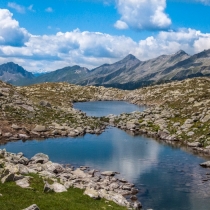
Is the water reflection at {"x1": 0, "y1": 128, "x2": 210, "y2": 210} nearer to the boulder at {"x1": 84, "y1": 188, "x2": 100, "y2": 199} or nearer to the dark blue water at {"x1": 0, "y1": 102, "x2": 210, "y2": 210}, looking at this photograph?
the dark blue water at {"x1": 0, "y1": 102, "x2": 210, "y2": 210}

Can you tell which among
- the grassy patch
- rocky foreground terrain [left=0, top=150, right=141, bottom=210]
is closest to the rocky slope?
rocky foreground terrain [left=0, top=150, right=141, bottom=210]

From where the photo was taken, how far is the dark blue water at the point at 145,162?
169ft

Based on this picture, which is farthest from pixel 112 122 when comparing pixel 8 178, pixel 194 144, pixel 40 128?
pixel 8 178

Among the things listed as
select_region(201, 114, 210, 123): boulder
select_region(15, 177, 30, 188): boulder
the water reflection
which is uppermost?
select_region(201, 114, 210, 123): boulder

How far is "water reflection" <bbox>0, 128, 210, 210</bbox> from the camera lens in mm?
→ 51594

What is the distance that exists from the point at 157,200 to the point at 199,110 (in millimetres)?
70004

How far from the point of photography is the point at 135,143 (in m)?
93.2

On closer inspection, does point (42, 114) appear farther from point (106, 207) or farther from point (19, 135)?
point (106, 207)

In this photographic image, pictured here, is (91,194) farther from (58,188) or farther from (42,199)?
(42,199)

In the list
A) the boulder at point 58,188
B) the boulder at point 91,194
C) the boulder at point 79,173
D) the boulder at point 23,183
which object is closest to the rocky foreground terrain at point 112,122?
the boulder at point 79,173

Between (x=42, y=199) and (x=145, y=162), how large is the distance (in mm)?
41039

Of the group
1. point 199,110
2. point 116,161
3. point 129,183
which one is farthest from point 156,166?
point 199,110

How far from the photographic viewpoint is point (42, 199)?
35.3m

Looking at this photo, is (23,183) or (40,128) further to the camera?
(40,128)
